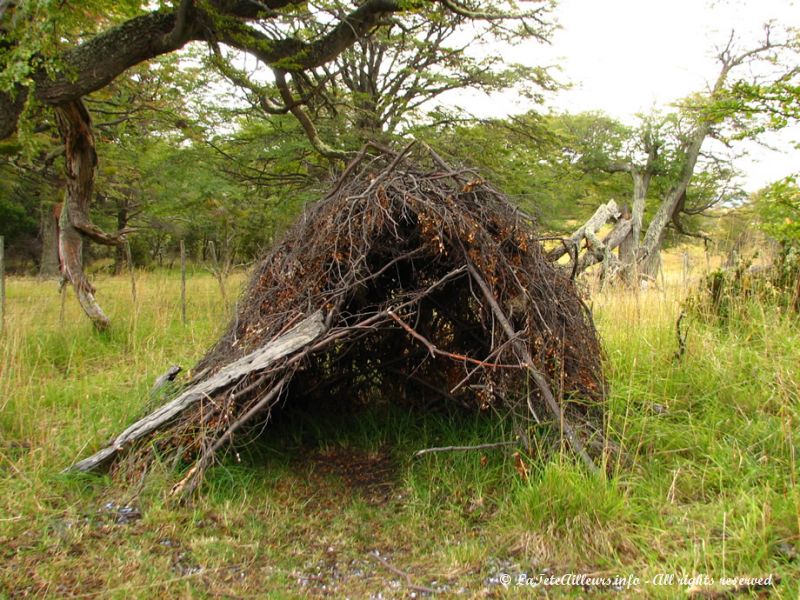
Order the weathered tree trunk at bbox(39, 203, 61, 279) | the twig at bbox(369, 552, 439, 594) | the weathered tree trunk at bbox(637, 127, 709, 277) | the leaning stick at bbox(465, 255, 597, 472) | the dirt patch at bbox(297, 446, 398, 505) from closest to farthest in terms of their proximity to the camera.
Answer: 1. the twig at bbox(369, 552, 439, 594)
2. the leaning stick at bbox(465, 255, 597, 472)
3. the dirt patch at bbox(297, 446, 398, 505)
4. the weathered tree trunk at bbox(39, 203, 61, 279)
5. the weathered tree trunk at bbox(637, 127, 709, 277)

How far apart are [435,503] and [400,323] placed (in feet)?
3.53

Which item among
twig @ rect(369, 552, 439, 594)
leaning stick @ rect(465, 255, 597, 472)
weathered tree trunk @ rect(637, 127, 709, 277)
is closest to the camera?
twig @ rect(369, 552, 439, 594)

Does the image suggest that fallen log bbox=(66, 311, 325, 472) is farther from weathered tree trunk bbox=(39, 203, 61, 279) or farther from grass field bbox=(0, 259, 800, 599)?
weathered tree trunk bbox=(39, 203, 61, 279)

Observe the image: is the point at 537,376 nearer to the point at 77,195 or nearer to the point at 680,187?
the point at 77,195

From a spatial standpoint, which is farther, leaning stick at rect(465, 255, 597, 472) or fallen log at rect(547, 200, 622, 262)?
fallen log at rect(547, 200, 622, 262)

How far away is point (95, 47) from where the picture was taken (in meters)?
5.78

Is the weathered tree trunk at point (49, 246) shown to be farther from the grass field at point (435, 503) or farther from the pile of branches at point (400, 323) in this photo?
the pile of branches at point (400, 323)

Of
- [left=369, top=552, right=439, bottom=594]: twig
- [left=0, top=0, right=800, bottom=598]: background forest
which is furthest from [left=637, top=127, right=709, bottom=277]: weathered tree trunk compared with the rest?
[left=369, top=552, right=439, bottom=594]: twig

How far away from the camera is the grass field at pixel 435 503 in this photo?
7.85 feet

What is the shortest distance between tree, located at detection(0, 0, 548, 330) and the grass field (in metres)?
3.10

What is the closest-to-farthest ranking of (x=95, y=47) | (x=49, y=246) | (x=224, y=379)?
1. (x=224, y=379)
2. (x=95, y=47)
3. (x=49, y=246)

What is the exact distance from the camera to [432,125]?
1053 centimetres

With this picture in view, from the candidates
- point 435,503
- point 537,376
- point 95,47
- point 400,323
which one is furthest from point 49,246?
point 537,376

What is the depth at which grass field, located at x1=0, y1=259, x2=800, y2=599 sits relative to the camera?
2.39 metres
